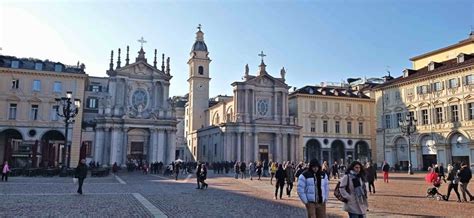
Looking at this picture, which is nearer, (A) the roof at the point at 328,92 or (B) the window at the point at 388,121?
(B) the window at the point at 388,121

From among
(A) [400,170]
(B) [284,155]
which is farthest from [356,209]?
(B) [284,155]

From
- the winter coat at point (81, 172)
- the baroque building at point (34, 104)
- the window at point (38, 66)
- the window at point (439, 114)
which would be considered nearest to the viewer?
the winter coat at point (81, 172)

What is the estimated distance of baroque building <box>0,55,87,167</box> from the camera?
51.6 meters

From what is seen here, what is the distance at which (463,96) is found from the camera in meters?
47.8

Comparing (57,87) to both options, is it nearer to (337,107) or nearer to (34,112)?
(34,112)

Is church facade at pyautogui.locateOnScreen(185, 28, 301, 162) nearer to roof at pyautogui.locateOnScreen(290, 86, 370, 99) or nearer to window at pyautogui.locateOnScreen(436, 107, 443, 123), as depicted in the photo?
roof at pyautogui.locateOnScreen(290, 86, 370, 99)

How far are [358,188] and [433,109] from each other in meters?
49.3

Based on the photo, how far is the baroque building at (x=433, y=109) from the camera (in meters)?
47.8

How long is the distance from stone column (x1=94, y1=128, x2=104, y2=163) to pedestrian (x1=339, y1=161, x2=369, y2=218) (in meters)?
53.4

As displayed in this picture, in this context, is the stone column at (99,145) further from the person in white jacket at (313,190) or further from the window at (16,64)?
the person in white jacket at (313,190)

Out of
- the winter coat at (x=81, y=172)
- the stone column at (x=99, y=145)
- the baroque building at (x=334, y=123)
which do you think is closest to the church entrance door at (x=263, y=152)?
the baroque building at (x=334, y=123)

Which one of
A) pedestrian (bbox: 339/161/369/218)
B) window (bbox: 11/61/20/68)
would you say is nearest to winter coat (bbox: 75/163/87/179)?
pedestrian (bbox: 339/161/369/218)

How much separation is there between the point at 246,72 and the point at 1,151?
37.7 m

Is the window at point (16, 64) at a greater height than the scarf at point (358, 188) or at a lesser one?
greater
